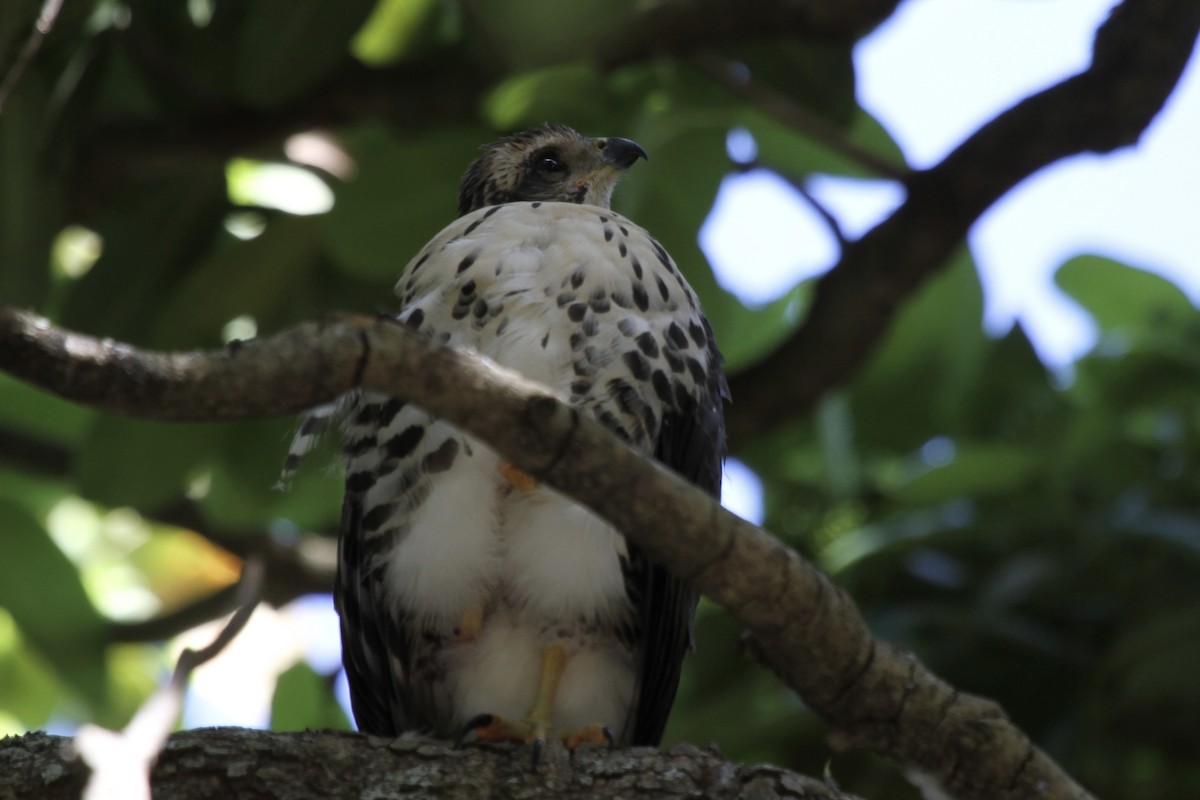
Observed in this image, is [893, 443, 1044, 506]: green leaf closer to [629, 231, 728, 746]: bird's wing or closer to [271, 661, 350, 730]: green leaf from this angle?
[629, 231, 728, 746]: bird's wing

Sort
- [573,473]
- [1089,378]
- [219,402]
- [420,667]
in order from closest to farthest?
1. [219,402]
2. [573,473]
3. [420,667]
4. [1089,378]

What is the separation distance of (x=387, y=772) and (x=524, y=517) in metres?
0.73

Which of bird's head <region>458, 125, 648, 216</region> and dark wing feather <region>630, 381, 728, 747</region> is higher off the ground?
bird's head <region>458, 125, 648, 216</region>

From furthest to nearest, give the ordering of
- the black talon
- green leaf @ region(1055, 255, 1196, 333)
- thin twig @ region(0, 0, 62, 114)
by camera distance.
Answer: green leaf @ region(1055, 255, 1196, 333) → the black talon → thin twig @ region(0, 0, 62, 114)

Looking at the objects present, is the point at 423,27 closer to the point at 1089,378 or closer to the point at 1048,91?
the point at 1048,91

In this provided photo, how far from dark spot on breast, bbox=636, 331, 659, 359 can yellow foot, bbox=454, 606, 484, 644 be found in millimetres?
748

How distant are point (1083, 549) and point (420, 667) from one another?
240 cm

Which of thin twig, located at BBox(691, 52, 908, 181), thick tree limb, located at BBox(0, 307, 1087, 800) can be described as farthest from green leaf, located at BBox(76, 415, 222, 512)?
thick tree limb, located at BBox(0, 307, 1087, 800)

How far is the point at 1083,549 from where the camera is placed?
4.99 metres

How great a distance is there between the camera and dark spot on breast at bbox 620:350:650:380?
3568 millimetres

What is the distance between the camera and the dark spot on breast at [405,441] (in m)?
3.62

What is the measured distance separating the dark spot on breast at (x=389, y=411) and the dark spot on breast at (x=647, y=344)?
1.99 feet

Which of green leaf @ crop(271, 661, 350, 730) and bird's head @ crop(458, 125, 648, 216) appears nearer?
bird's head @ crop(458, 125, 648, 216)

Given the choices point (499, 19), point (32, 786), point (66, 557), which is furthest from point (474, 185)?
point (32, 786)
